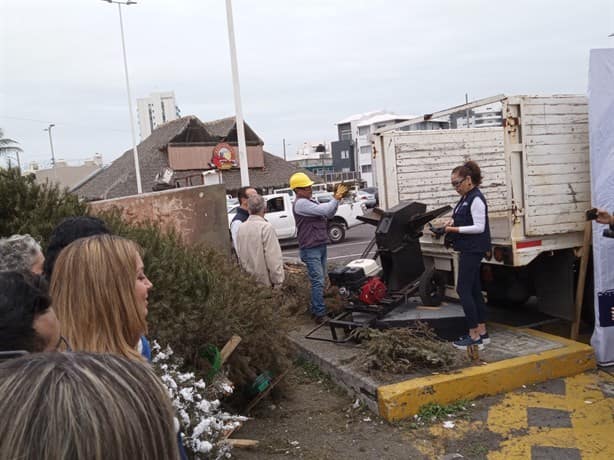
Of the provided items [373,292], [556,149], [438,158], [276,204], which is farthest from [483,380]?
[276,204]

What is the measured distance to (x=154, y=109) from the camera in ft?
171

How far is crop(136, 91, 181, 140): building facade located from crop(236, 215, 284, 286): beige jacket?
156 ft

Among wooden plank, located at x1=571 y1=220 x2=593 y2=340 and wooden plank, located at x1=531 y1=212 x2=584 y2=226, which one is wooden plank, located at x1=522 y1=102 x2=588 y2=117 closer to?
wooden plank, located at x1=531 y1=212 x2=584 y2=226

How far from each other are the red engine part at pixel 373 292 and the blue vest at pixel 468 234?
923 mm

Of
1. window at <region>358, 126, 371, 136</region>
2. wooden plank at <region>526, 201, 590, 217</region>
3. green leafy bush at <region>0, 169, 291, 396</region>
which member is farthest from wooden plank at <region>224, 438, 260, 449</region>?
window at <region>358, 126, 371, 136</region>

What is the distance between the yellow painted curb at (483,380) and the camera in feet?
13.7

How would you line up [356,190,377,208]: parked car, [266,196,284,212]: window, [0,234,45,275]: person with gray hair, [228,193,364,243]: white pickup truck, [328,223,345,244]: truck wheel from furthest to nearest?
1. [356,190,377,208]: parked car
2. [328,223,345,244]: truck wheel
3. [266,196,284,212]: window
4. [228,193,364,243]: white pickup truck
5. [0,234,45,275]: person with gray hair

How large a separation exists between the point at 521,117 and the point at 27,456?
5224mm

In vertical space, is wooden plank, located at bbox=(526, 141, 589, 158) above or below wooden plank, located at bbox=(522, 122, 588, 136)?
below

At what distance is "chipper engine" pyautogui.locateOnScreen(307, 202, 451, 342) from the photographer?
18.2 ft

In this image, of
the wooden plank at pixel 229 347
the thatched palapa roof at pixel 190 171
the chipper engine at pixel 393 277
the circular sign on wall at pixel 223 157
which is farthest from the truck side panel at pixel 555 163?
the circular sign on wall at pixel 223 157

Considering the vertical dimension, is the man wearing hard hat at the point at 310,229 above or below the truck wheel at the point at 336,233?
above

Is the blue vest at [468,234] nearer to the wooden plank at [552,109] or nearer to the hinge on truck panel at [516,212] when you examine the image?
the hinge on truck panel at [516,212]

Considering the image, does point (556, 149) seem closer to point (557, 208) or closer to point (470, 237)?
point (557, 208)
